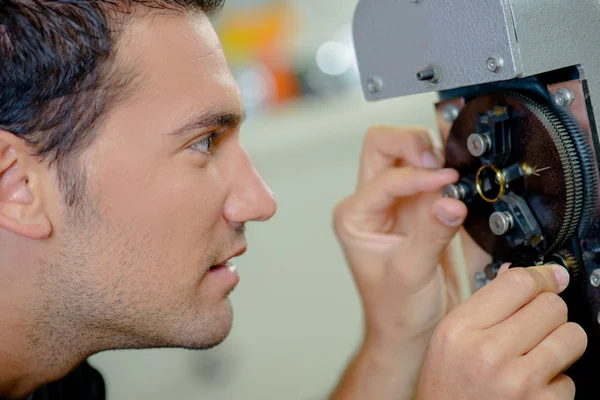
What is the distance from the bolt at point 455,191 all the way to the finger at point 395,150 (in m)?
0.12

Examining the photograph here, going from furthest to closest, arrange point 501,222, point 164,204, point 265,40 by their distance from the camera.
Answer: point 265,40, point 164,204, point 501,222

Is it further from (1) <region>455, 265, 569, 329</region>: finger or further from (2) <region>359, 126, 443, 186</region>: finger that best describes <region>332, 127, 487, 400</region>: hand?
(1) <region>455, 265, 569, 329</region>: finger

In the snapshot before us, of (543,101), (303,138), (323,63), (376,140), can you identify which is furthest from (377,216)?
(323,63)

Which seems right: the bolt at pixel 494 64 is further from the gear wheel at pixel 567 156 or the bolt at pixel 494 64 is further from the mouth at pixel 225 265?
the mouth at pixel 225 265

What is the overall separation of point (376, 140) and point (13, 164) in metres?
0.53

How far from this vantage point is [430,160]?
1076mm

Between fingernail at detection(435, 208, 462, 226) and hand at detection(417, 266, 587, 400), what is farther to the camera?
fingernail at detection(435, 208, 462, 226)

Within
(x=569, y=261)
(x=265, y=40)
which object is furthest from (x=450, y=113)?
(x=265, y=40)

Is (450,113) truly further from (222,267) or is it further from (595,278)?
(222,267)

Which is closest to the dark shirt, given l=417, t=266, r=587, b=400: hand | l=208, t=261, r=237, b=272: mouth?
l=208, t=261, r=237, b=272: mouth

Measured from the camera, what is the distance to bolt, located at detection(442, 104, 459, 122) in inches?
37.6

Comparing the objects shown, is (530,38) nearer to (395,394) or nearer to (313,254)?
(395,394)

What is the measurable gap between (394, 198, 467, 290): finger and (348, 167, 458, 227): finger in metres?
0.05

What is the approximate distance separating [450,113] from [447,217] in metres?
0.14
